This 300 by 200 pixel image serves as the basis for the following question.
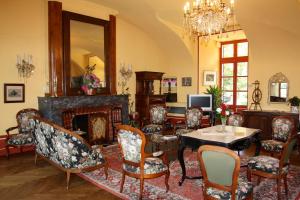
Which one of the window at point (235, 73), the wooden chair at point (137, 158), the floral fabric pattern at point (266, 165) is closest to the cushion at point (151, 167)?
the wooden chair at point (137, 158)

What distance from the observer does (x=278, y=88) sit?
6.31 meters

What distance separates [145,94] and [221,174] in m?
5.62

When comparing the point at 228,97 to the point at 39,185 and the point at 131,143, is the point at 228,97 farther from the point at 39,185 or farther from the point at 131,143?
the point at 39,185

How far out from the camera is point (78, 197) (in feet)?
11.0

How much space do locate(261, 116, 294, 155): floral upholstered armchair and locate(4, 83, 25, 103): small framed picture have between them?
5.39 meters

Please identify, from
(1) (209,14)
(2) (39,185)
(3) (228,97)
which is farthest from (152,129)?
(3) (228,97)

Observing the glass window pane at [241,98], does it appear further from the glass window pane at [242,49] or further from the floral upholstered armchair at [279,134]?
the floral upholstered armchair at [279,134]

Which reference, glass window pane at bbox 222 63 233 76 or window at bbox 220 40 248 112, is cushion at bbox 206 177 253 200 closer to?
window at bbox 220 40 248 112

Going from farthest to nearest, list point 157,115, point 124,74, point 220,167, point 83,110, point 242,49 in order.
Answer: point 242,49 → point 124,74 → point 157,115 → point 83,110 → point 220,167

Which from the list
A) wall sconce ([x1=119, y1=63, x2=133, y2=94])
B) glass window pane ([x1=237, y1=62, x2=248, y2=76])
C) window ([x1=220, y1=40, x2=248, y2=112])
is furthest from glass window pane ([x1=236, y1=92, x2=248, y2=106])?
wall sconce ([x1=119, y1=63, x2=133, y2=94])

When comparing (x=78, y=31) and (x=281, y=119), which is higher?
(x=78, y=31)

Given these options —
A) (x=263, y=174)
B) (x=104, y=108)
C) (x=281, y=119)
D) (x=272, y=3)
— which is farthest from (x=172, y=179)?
(x=272, y=3)

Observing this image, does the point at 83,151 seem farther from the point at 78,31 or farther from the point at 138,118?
the point at 138,118

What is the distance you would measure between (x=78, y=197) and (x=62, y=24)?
4.27m
